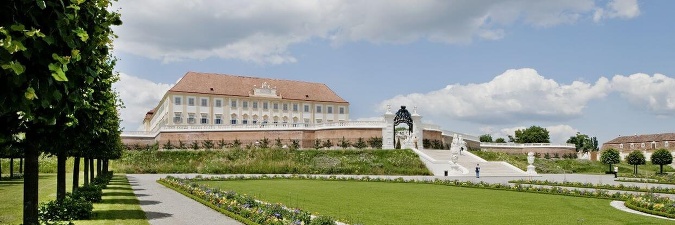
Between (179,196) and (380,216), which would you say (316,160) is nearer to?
(179,196)

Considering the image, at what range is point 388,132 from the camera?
57000mm

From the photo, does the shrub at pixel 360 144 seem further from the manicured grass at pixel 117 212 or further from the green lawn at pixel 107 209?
the manicured grass at pixel 117 212

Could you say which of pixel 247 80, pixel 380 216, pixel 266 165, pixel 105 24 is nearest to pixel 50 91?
pixel 105 24

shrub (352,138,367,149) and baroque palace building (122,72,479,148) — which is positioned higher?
baroque palace building (122,72,479,148)

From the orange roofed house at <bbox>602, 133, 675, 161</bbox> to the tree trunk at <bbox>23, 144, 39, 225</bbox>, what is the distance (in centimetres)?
10144

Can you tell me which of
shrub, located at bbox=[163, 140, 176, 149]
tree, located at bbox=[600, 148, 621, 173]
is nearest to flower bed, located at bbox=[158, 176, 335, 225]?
shrub, located at bbox=[163, 140, 176, 149]

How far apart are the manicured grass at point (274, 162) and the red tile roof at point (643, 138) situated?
69546 mm

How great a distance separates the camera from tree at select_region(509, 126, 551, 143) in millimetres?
109875

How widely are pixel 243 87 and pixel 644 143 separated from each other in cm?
7456

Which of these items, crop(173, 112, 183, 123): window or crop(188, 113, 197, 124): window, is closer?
crop(173, 112, 183, 123): window

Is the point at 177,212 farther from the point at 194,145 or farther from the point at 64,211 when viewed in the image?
the point at 194,145

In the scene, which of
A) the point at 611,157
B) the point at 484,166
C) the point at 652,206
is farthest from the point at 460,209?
the point at 611,157

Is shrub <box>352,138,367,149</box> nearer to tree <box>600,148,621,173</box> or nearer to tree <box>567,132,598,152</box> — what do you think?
tree <box>600,148,621,173</box>

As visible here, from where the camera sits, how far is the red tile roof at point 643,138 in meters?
98.7
